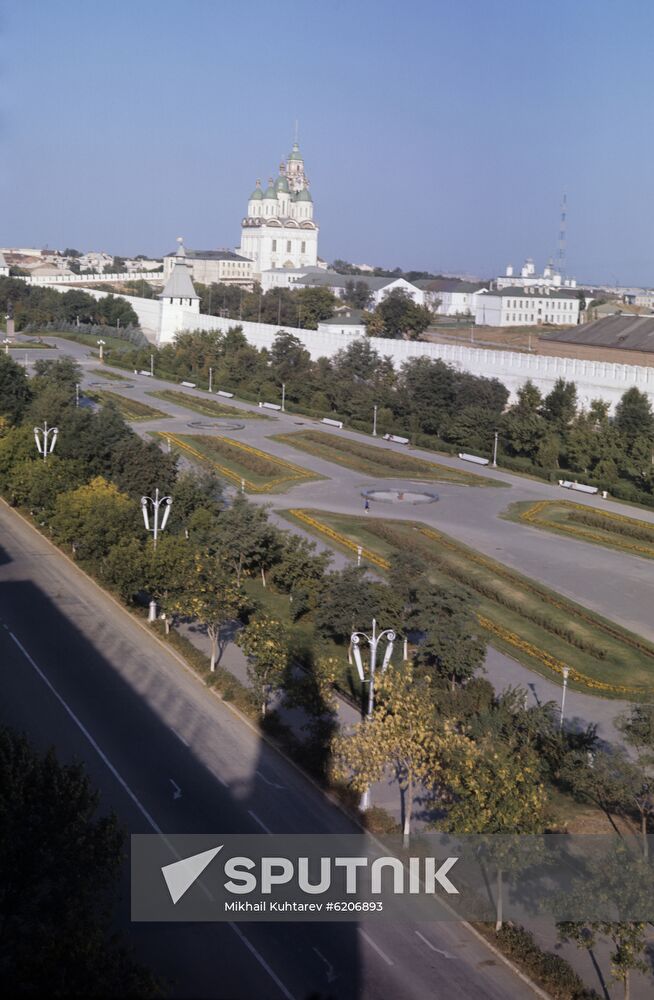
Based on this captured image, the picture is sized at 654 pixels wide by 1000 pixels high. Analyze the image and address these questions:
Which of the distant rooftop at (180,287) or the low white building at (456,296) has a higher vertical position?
the low white building at (456,296)

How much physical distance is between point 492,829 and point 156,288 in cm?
8910

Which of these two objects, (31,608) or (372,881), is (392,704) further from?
(31,608)

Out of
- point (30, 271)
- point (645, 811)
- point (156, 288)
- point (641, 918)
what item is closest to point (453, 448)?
point (645, 811)

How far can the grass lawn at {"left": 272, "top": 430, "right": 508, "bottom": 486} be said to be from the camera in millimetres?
32250

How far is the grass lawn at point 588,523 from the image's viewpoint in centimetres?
2502

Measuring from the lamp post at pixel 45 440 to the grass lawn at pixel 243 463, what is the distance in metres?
4.42

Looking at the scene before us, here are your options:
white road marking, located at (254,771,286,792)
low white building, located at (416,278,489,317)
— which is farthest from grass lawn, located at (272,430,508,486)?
low white building, located at (416,278,489,317)

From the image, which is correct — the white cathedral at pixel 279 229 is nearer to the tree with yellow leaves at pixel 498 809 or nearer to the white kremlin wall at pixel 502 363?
the white kremlin wall at pixel 502 363

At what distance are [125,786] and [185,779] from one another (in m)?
0.67

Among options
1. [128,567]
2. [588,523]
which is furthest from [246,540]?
[588,523]

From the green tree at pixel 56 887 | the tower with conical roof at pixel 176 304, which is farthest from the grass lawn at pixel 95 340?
the green tree at pixel 56 887

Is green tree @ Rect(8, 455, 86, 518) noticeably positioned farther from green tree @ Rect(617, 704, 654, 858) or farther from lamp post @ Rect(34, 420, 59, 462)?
green tree @ Rect(617, 704, 654, 858)

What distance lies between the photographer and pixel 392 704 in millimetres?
11367

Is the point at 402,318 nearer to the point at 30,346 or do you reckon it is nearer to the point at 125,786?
the point at 30,346
